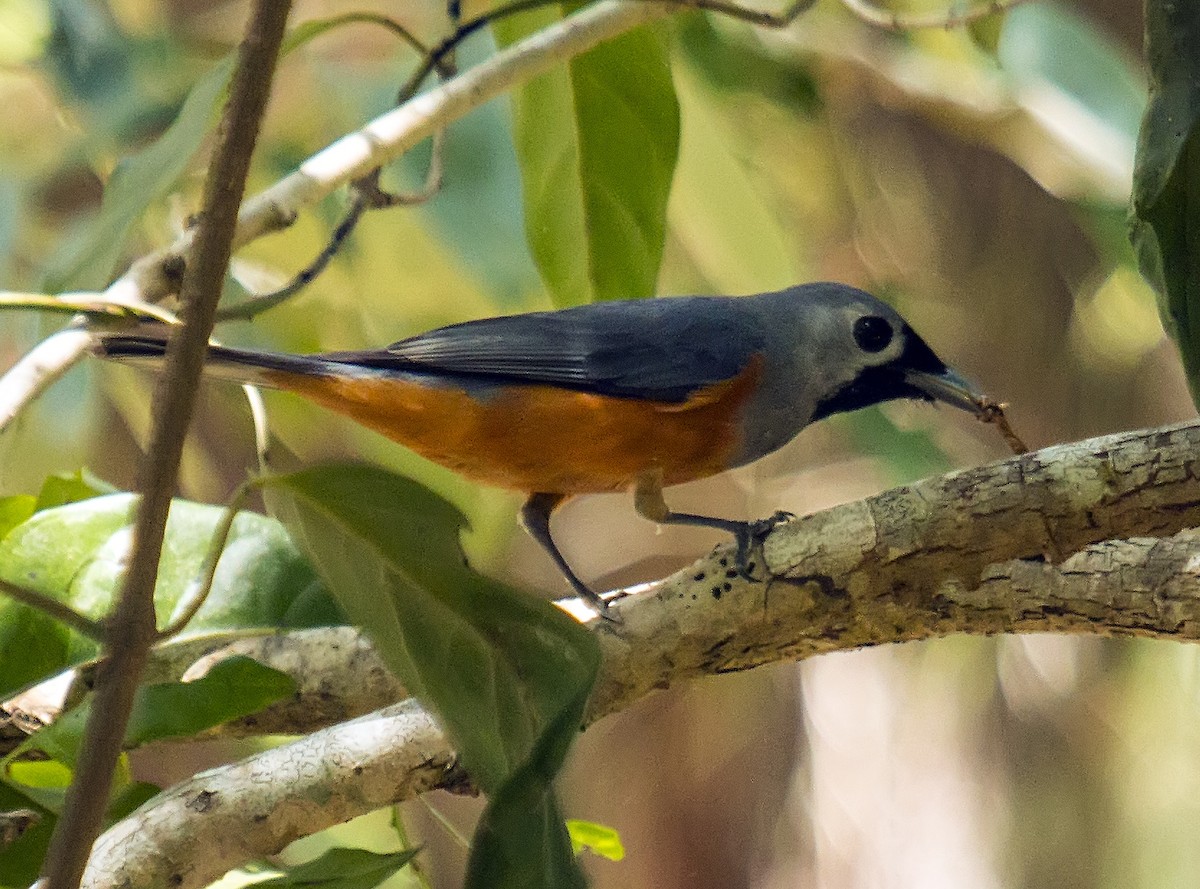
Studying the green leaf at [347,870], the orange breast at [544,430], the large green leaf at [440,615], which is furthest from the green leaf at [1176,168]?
the orange breast at [544,430]

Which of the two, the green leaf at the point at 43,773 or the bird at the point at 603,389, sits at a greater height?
the bird at the point at 603,389

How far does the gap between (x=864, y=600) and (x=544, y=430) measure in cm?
89

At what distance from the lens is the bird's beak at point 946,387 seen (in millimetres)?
2637

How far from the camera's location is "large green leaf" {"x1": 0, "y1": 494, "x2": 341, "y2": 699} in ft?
5.86

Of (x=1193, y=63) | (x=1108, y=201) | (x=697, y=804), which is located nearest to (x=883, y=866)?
(x=697, y=804)

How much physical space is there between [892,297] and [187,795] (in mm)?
3430

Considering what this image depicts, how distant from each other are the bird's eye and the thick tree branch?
1122 mm

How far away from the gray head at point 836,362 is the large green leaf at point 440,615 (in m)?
1.46

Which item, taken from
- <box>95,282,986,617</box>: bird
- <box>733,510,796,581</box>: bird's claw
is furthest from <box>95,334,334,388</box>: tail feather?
<box>733,510,796,581</box>: bird's claw

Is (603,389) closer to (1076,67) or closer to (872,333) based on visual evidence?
(872,333)

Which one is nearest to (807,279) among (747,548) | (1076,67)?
(1076,67)

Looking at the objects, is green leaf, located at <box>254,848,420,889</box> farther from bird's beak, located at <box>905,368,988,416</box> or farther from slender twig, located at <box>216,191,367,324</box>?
bird's beak, located at <box>905,368,988,416</box>

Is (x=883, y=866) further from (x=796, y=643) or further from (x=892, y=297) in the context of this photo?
(x=796, y=643)

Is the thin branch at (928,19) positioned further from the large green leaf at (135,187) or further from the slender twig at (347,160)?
the large green leaf at (135,187)
